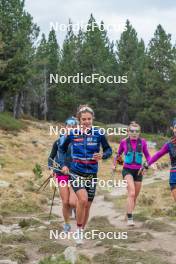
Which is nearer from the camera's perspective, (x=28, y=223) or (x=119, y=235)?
(x=119, y=235)

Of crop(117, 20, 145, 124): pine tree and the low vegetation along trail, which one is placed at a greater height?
crop(117, 20, 145, 124): pine tree

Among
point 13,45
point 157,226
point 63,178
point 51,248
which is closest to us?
point 51,248

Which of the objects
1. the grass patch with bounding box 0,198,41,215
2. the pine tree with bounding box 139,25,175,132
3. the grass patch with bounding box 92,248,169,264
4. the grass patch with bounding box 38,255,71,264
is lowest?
the grass patch with bounding box 0,198,41,215

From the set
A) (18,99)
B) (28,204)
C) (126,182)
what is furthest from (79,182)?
(18,99)

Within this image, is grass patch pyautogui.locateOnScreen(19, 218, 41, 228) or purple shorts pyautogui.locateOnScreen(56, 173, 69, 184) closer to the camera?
purple shorts pyautogui.locateOnScreen(56, 173, 69, 184)

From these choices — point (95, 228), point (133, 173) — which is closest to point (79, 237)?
point (95, 228)

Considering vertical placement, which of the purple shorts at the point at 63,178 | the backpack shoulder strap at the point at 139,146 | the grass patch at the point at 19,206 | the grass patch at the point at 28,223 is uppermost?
the backpack shoulder strap at the point at 139,146

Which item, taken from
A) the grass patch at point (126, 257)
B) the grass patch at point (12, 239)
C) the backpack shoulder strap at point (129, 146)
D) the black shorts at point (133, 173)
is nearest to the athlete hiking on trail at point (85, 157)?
the grass patch at point (126, 257)

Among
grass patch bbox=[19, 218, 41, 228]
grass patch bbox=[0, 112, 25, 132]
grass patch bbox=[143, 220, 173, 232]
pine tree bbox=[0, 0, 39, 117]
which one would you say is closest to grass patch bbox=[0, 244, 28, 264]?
grass patch bbox=[19, 218, 41, 228]

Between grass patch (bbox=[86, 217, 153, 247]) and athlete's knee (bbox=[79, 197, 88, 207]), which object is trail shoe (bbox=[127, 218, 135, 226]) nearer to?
grass patch (bbox=[86, 217, 153, 247])

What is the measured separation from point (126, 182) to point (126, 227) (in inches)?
36.3

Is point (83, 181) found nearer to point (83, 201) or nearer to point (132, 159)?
point (83, 201)

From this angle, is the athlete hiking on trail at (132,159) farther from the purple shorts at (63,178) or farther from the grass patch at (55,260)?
the grass patch at (55,260)

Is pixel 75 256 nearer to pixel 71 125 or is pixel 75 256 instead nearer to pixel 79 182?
pixel 79 182
